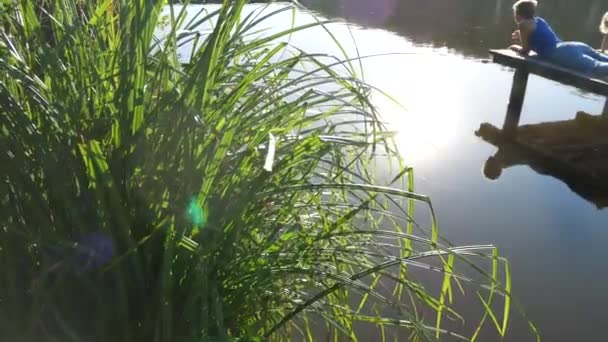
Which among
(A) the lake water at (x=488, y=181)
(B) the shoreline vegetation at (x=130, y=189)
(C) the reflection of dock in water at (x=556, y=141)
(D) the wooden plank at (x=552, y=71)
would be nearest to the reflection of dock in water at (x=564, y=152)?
(C) the reflection of dock in water at (x=556, y=141)

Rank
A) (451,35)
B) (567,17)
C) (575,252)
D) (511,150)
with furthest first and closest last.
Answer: (567,17) → (451,35) → (511,150) → (575,252)

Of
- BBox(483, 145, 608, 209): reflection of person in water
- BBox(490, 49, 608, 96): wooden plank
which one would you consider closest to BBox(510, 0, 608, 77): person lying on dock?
BBox(490, 49, 608, 96): wooden plank

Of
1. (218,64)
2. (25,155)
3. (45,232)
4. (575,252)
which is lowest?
(575,252)

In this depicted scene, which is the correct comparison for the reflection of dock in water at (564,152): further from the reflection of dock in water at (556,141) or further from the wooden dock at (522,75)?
the wooden dock at (522,75)

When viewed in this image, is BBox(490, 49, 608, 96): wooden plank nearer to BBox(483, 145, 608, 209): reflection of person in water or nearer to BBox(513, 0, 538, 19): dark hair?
BBox(513, 0, 538, 19): dark hair

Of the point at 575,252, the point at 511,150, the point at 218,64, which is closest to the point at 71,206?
the point at 218,64

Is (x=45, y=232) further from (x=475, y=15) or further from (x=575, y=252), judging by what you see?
(x=475, y=15)

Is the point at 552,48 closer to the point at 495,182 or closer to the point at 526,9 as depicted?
the point at 526,9
